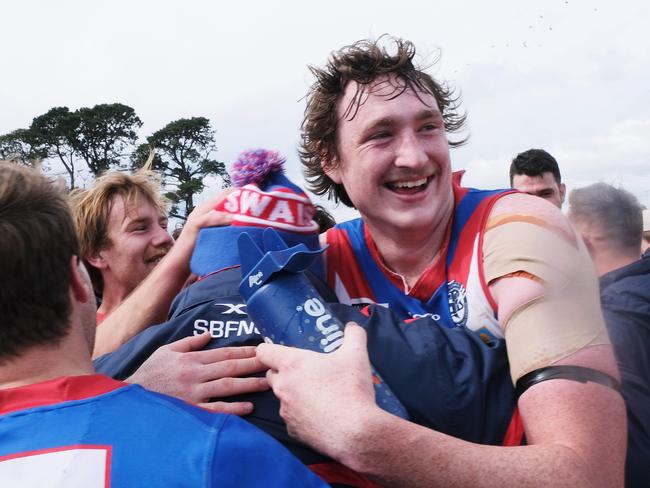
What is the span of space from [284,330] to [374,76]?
4.27ft

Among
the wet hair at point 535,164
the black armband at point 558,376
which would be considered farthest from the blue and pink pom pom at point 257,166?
the wet hair at point 535,164

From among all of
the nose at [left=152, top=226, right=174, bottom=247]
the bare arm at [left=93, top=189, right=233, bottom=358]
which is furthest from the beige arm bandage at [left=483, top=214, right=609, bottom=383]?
the nose at [left=152, top=226, right=174, bottom=247]

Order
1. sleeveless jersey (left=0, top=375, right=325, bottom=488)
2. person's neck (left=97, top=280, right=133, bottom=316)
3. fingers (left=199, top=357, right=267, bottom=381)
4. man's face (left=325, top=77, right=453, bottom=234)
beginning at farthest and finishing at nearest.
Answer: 1. person's neck (left=97, top=280, right=133, bottom=316)
2. man's face (left=325, top=77, right=453, bottom=234)
3. fingers (left=199, top=357, right=267, bottom=381)
4. sleeveless jersey (left=0, top=375, right=325, bottom=488)

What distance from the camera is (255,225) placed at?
1.83m

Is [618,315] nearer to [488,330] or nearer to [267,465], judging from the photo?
[488,330]

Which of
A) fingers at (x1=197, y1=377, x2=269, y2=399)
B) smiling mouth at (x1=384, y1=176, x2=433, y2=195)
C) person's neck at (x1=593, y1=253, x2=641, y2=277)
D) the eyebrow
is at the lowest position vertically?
fingers at (x1=197, y1=377, x2=269, y2=399)

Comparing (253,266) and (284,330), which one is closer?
(284,330)

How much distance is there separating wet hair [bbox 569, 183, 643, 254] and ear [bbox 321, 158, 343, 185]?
914mm

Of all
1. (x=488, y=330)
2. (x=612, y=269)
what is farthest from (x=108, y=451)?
(x=612, y=269)

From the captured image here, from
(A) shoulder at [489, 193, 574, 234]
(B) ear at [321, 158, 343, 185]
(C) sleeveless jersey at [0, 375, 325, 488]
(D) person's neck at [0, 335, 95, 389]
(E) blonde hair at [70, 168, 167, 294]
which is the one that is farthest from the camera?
(E) blonde hair at [70, 168, 167, 294]

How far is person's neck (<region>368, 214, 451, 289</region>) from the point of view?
7.23 ft

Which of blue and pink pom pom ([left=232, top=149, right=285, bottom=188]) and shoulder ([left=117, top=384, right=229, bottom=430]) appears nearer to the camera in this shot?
shoulder ([left=117, top=384, right=229, bottom=430])

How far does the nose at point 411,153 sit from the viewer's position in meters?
2.15

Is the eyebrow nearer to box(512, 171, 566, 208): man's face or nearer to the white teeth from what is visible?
the white teeth
